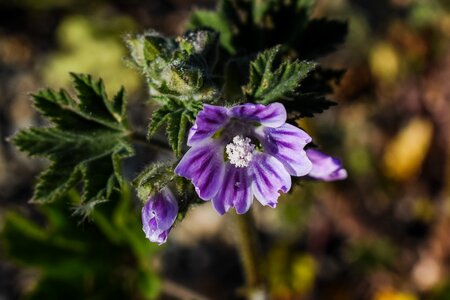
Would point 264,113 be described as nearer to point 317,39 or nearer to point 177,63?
point 177,63

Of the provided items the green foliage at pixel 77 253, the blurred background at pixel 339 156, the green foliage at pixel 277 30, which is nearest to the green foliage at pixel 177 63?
the green foliage at pixel 277 30

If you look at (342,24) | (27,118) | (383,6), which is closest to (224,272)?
(27,118)

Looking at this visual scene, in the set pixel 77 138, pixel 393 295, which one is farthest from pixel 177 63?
pixel 393 295

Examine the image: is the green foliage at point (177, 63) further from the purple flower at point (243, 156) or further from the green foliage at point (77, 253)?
the green foliage at point (77, 253)

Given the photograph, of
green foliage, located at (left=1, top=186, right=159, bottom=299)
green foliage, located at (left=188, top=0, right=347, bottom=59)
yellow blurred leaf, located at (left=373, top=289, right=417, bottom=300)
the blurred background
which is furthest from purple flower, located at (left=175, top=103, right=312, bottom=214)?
yellow blurred leaf, located at (left=373, top=289, right=417, bottom=300)

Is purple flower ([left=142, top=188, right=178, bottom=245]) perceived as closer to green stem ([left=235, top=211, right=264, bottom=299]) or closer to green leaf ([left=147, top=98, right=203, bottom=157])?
green leaf ([left=147, top=98, right=203, bottom=157])
